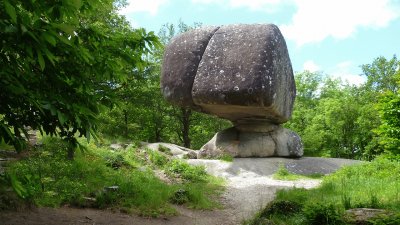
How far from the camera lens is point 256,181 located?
42.8 feet

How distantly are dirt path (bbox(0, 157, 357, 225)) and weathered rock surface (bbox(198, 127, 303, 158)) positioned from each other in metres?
0.71

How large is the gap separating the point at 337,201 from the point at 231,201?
3316mm

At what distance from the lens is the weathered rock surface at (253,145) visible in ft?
54.6

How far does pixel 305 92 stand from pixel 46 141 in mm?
33809

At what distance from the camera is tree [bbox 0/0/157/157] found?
2.98 m

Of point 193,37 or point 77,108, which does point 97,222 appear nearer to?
point 77,108

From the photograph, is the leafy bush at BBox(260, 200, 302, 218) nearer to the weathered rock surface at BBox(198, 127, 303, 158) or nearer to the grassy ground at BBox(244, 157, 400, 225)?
the grassy ground at BBox(244, 157, 400, 225)

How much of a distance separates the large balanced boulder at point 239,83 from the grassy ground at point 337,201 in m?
4.65

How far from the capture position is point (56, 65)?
4.57 m

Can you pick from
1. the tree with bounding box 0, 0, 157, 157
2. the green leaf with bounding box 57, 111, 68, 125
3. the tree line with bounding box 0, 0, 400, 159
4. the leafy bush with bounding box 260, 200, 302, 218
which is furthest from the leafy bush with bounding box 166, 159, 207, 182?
the green leaf with bounding box 57, 111, 68, 125

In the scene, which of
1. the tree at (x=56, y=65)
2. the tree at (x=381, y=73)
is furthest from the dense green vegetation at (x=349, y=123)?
the tree at (x=56, y=65)

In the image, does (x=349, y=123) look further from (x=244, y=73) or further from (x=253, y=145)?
(x=244, y=73)

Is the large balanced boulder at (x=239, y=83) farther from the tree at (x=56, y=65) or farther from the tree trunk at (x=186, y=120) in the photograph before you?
the tree at (x=56, y=65)

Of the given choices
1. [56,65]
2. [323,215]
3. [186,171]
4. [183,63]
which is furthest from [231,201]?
[183,63]
